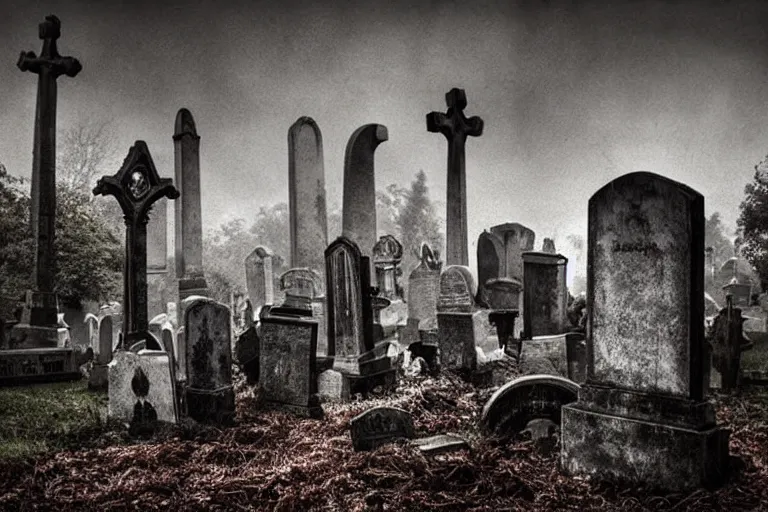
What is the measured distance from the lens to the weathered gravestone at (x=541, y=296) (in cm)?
663

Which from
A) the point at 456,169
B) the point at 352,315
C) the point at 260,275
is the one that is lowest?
the point at 352,315

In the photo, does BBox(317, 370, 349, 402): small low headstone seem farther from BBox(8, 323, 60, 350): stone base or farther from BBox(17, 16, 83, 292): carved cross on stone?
BBox(17, 16, 83, 292): carved cross on stone

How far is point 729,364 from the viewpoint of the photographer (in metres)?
6.31

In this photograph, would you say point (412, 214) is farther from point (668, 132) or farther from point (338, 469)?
point (338, 469)

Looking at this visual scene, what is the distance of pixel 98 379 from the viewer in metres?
7.65

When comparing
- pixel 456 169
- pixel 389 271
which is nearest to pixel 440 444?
pixel 456 169

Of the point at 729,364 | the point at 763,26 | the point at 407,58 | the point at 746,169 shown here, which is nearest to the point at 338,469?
the point at 729,364

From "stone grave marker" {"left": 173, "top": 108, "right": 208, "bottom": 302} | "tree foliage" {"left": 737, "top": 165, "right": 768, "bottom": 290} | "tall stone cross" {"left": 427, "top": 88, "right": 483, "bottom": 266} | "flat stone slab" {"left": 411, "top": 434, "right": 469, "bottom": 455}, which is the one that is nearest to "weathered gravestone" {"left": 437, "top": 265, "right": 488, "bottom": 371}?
"flat stone slab" {"left": 411, "top": 434, "right": 469, "bottom": 455}

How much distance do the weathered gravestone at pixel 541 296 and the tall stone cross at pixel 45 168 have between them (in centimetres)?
823

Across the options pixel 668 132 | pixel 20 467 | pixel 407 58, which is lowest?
pixel 20 467

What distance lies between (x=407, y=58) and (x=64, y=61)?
10736 millimetres

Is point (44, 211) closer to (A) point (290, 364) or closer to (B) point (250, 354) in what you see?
(B) point (250, 354)

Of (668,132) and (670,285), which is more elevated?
(668,132)

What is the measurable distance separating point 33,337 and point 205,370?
596cm
